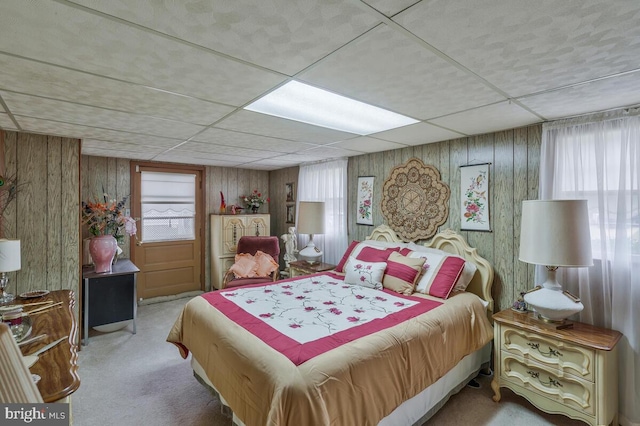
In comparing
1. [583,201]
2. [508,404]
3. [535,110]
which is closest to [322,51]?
[535,110]

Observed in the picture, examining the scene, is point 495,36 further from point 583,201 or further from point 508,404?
point 508,404

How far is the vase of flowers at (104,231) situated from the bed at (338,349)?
1.58 metres

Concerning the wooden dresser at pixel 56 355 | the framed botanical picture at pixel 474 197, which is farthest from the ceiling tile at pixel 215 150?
the framed botanical picture at pixel 474 197

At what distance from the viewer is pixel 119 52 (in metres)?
1.36

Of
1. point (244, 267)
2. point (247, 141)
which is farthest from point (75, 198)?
point (244, 267)

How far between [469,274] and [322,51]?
248cm

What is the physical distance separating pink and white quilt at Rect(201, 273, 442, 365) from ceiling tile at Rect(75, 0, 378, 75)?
1545mm

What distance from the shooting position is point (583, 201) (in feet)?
6.82

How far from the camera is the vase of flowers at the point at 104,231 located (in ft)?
11.3

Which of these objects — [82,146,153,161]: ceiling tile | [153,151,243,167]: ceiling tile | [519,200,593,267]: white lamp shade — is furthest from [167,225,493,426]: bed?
[82,146,153,161]: ceiling tile

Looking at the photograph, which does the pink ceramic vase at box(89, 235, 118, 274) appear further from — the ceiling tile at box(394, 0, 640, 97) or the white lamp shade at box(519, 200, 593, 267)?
the white lamp shade at box(519, 200, 593, 267)

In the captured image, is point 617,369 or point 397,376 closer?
point 397,376

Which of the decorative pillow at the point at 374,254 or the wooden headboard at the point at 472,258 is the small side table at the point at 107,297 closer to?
the decorative pillow at the point at 374,254

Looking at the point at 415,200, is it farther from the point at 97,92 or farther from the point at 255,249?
the point at 97,92
